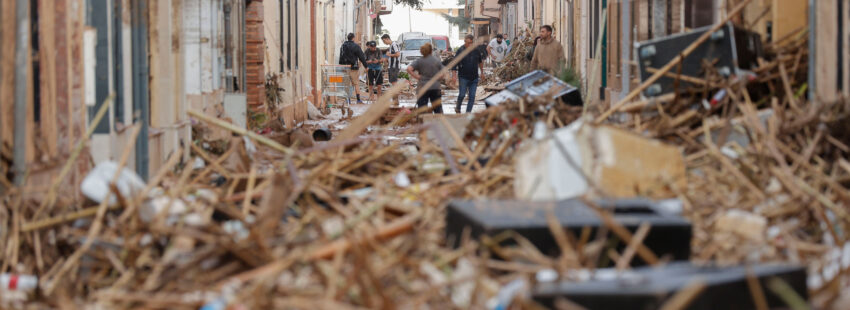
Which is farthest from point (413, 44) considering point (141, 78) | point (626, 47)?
point (141, 78)

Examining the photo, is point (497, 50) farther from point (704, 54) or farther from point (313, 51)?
point (704, 54)

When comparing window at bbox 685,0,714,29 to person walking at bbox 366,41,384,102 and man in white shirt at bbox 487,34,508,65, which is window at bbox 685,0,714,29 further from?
man in white shirt at bbox 487,34,508,65

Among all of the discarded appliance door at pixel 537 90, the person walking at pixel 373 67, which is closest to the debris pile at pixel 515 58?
the person walking at pixel 373 67

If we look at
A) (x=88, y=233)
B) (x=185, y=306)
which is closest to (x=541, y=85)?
(x=88, y=233)

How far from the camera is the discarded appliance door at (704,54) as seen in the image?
9.02 meters

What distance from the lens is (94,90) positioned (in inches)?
329

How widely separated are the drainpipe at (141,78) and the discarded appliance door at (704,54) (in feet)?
13.4

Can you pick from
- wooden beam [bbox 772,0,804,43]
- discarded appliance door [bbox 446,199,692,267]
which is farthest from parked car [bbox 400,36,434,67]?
discarded appliance door [bbox 446,199,692,267]

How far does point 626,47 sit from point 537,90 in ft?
12.4

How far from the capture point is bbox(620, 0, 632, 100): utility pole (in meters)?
14.9

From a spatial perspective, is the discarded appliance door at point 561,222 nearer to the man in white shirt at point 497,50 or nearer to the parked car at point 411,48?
the man in white shirt at point 497,50

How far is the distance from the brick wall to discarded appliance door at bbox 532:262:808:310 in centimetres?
1193

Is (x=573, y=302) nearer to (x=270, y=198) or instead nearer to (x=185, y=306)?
(x=185, y=306)

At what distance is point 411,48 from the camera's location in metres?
45.7
